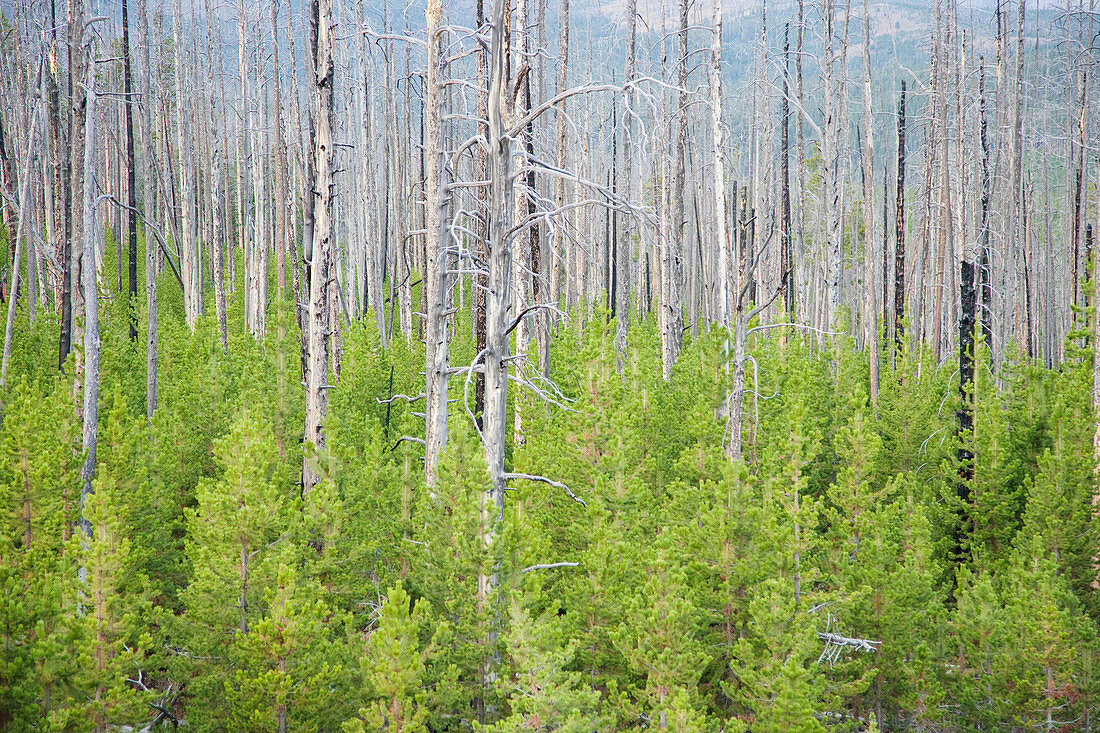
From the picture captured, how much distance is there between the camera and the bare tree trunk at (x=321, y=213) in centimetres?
754

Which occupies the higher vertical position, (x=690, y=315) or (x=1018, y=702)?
(x=690, y=315)

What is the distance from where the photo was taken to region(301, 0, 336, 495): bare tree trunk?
24.7 ft

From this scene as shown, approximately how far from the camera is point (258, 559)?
22.5 ft

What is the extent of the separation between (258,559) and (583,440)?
3684 millimetres

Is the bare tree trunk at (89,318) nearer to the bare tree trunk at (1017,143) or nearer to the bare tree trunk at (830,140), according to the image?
the bare tree trunk at (830,140)

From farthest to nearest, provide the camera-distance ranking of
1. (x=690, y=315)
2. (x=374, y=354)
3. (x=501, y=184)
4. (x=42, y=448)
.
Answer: (x=690, y=315) → (x=374, y=354) → (x=42, y=448) → (x=501, y=184)

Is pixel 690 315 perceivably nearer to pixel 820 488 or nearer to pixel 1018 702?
pixel 820 488

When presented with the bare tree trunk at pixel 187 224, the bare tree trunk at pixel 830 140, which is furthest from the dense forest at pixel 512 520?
the bare tree trunk at pixel 187 224

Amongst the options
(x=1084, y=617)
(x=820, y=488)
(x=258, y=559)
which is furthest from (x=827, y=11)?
(x=258, y=559)

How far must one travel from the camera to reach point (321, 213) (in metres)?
7.53

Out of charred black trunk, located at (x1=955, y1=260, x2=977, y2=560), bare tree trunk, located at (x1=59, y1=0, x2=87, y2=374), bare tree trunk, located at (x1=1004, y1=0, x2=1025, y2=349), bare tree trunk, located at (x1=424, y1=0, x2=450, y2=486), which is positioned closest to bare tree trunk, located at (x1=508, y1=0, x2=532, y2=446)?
bare tree trunk, located at (x1=424, y1=0, x2=450, y2=486)

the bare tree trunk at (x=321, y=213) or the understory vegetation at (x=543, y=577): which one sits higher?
the bare tree trunk at (x=321, y=213)

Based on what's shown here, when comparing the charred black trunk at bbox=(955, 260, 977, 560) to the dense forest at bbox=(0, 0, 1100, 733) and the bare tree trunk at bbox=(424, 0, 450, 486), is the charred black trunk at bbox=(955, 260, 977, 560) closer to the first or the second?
the dense forest at bbox=(0, 0, 1100, 733)

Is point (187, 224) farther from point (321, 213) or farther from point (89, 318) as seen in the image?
point (321, 213)
